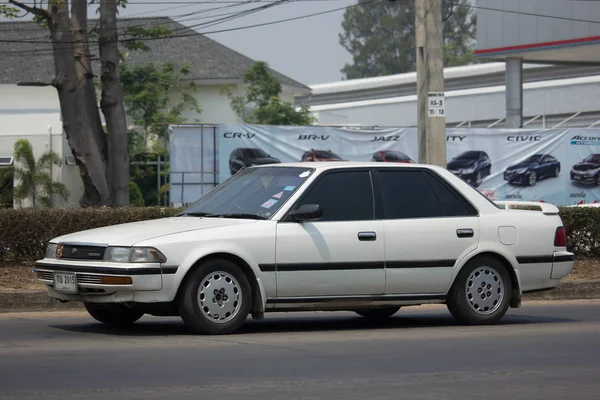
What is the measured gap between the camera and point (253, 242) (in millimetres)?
10211

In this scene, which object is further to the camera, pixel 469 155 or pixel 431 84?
pixel 469 155

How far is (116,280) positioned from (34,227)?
17.2ft

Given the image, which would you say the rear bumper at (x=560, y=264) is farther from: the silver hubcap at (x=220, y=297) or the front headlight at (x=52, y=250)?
the front headlight at (x=52, y=250)

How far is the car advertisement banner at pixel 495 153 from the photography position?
85.5 feet

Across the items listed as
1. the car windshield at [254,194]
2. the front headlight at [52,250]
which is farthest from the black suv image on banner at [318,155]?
the front headlight at [52,250]

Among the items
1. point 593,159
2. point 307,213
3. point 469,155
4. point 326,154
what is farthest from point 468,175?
point 307,213

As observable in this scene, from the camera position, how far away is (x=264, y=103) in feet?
151

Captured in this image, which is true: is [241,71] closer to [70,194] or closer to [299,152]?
[70,194]

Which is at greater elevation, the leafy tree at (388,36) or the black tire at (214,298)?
the leafy tree at (388,36)

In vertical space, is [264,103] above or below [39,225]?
above

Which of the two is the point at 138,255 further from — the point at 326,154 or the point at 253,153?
the point at 326,154

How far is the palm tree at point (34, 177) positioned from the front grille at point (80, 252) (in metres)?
22.5

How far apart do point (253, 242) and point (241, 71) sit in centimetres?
3856

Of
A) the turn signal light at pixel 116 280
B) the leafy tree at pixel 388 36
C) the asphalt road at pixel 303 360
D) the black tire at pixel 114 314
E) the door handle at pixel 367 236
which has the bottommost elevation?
the asphalt road at pixel 303 360
